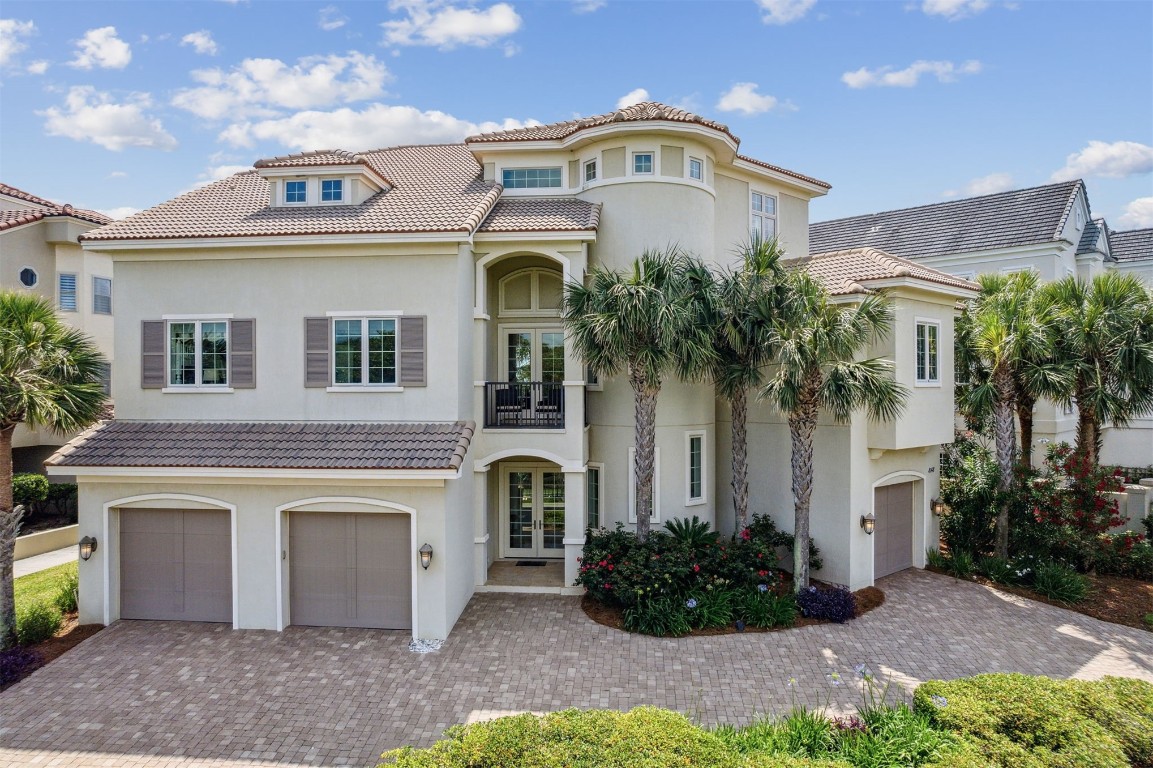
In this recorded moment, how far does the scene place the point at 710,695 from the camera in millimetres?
9648

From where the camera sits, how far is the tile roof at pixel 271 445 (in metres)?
11.7

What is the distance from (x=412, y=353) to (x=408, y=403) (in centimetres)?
109

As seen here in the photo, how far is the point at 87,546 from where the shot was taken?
12102 mm

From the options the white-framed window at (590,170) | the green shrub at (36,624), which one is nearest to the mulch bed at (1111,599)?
the white-framed window at (590,170)

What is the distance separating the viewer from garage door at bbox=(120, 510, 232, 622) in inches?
487

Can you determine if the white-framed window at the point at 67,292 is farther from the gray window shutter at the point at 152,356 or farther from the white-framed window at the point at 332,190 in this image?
the white-framed window at the point at 332,190

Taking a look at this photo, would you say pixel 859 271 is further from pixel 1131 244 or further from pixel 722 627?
pixel 1131 244

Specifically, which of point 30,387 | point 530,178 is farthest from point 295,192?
point 30,387

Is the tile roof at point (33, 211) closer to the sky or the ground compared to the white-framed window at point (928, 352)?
closer to the sky

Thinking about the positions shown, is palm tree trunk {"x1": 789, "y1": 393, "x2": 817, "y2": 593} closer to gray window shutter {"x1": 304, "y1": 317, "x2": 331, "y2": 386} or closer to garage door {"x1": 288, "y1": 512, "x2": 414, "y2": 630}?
garage door {"x1": 288, "y1": 512, "x2": 414, "y2": 630}

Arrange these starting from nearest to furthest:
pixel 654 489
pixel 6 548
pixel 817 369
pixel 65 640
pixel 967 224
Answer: pixel 6 548 < pixel 65 640 < pixel 817 369 < pixel 654 489 < pixel 967 224

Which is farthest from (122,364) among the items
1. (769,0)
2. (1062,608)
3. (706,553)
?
(1062,608)

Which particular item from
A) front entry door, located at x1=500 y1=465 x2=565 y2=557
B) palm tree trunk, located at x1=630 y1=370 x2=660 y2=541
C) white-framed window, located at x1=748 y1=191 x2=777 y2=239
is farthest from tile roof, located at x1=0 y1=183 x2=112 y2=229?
white-framed window, located at x1=748 y1=191 x2=777 y2=239

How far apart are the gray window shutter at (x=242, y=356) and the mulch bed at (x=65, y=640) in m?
5.53
